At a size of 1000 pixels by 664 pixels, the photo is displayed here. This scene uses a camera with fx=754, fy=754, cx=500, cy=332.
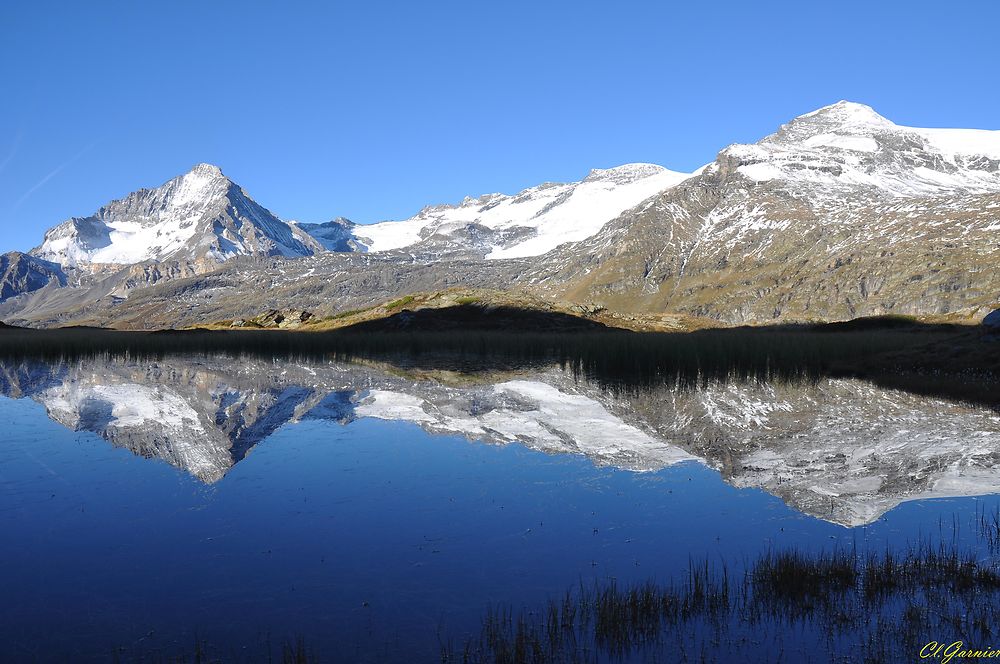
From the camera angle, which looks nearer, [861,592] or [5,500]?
[861,592]

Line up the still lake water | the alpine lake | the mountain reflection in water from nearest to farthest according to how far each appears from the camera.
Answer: the alpine lake
the still lake water
the mountain reflection in water

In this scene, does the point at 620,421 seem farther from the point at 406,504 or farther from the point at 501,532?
the point at 501,532

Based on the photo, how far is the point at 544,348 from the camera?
323ft

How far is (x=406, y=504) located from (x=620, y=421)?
17.4 m

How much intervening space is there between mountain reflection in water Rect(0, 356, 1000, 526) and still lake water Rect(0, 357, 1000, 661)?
8.4 inches

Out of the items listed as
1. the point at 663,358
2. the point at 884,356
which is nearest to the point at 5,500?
the point at 663,358

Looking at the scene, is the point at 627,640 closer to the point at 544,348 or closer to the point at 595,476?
the point at 595,476

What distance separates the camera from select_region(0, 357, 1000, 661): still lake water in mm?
14891

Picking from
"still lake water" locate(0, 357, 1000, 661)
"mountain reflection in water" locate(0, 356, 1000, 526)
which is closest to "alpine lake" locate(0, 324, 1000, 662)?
"still lake water" locate(0, 357, 1000, 661)

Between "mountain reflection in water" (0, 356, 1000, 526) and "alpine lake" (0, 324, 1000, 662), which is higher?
"mountain reflection in water" (0, 356, 1000, 526)

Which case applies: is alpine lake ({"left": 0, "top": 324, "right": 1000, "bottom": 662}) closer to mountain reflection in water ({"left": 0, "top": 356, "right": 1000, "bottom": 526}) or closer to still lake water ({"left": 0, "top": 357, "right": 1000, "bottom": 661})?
still lake water ({"left": 0, "top": 357, "right": 1000, "bottom": 661})

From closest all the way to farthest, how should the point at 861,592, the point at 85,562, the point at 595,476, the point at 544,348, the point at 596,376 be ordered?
the point at 861,592, the point at 85,562, the point at 595,476, the point at 596,376, the point at 544,348

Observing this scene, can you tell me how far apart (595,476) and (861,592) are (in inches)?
464

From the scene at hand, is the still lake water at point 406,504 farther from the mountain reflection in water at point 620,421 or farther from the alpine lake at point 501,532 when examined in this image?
the mountain reflection in water at point 620,421
